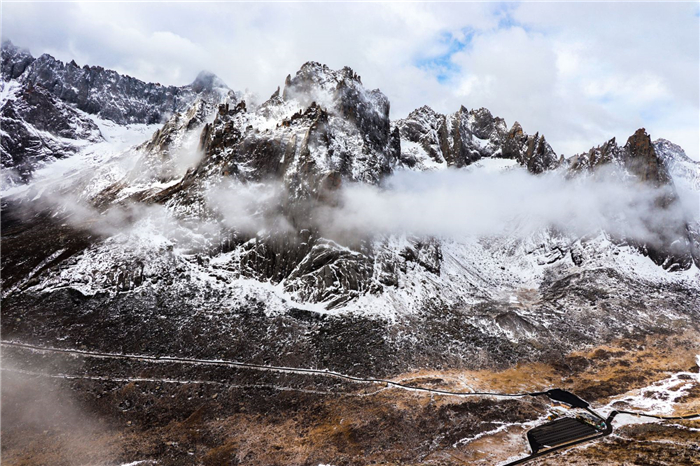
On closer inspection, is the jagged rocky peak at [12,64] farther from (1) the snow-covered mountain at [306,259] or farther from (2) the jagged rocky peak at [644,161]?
(2) the jagged rocky peak at [644,161]

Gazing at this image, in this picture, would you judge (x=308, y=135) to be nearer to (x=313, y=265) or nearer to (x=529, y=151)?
(x=313, y=265)

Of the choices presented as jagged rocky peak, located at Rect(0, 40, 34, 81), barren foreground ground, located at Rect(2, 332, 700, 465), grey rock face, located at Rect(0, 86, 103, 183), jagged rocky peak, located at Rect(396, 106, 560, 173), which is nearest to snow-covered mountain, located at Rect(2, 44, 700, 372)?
barren foreground ground, located at Rect(2, 332, 700, 465)

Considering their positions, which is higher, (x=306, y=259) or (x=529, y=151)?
(x=529, y=151)

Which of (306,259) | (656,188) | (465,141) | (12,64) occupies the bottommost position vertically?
(306,259)

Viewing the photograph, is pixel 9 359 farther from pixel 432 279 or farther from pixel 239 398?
pixel 432 279

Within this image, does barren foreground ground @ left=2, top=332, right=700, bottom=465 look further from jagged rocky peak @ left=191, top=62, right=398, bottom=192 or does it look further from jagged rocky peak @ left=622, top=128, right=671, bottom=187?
jagged rocky peak @ left=622, top=128, right=671, bottom=187

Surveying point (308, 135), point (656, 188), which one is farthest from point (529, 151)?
point (308, 135)
